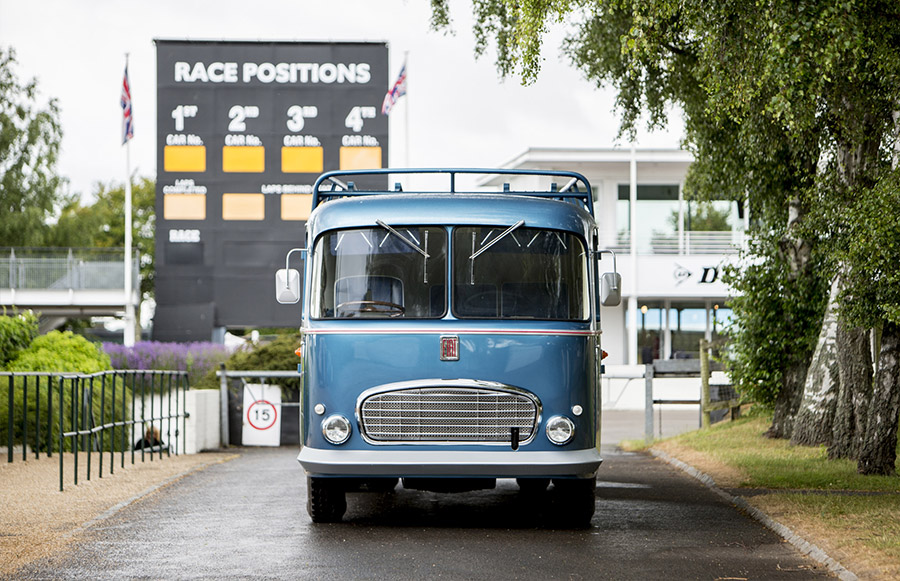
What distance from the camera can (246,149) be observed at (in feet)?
90.2

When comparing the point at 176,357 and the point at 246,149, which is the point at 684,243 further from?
the point at 176,357

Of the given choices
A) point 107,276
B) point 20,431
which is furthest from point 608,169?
point 20,431

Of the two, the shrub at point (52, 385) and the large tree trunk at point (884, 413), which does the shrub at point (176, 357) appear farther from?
the large tree trunk at point (884, 413)

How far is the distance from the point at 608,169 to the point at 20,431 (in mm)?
28884

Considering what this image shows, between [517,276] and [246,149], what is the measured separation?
17.7 m

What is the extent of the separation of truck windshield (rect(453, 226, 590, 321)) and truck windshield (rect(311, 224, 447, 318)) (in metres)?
0.19

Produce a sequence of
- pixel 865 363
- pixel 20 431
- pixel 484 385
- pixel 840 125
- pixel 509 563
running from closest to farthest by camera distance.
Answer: pixel 509 563 < pixel 484 385 < pixel 840 125 < pixel 865 363 < pixel 20 431

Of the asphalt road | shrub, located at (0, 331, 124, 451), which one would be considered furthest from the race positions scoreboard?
the asphalt road

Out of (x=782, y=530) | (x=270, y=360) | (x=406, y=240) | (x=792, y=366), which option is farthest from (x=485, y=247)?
(x=270, y=360)

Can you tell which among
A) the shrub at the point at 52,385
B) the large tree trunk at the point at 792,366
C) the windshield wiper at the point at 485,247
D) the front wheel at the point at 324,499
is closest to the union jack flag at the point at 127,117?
the shrub at the point at 52,385

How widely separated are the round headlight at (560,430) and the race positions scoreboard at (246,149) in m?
17.4

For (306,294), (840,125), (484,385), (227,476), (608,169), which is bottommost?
(227,476)

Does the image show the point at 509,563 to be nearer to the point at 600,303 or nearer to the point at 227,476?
the point at 600,303

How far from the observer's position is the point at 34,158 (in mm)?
54000
